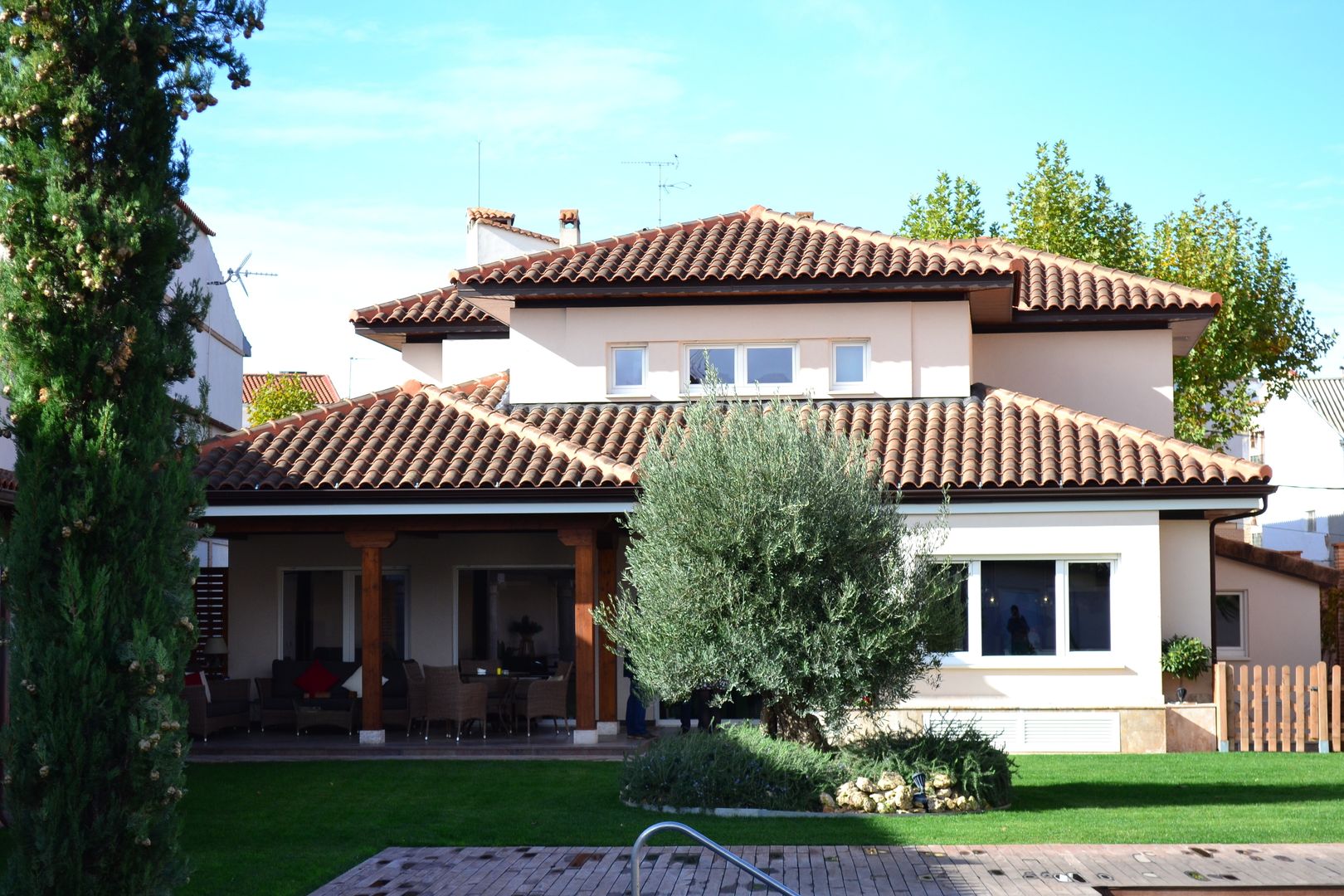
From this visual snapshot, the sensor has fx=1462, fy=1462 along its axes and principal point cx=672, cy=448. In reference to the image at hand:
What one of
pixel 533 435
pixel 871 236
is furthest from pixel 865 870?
pixel 871 236

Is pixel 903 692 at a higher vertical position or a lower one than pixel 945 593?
lower

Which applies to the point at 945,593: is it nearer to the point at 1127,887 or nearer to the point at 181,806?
the point at 1127,887

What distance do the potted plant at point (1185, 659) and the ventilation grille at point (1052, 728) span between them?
1.01 metres

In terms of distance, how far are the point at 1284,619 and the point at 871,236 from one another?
37.2 feet

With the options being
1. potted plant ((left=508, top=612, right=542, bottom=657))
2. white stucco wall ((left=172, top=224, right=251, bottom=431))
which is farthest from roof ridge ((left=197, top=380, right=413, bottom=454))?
white stucco wall ((left=172, top=224, right=251, bottom=431))

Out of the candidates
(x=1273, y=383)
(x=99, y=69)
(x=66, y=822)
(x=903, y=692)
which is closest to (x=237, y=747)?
(x=903, y=692)

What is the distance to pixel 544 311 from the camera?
21719 mm

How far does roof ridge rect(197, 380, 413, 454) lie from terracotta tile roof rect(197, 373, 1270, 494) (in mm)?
28

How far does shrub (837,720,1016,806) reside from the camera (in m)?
13.7

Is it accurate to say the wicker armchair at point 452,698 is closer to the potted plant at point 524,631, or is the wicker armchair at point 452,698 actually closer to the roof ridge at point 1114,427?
the potted plant at point 524,631

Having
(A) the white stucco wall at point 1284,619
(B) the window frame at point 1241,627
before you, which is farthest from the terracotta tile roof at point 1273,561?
(B) the window frame at point 1241,627

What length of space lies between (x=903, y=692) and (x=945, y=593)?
105cm

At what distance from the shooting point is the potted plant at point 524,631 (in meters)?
22.5

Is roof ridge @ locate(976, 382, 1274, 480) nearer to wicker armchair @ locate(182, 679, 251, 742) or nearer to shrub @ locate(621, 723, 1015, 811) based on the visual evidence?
shrub @ locate(621, 723, 1015, 811)
